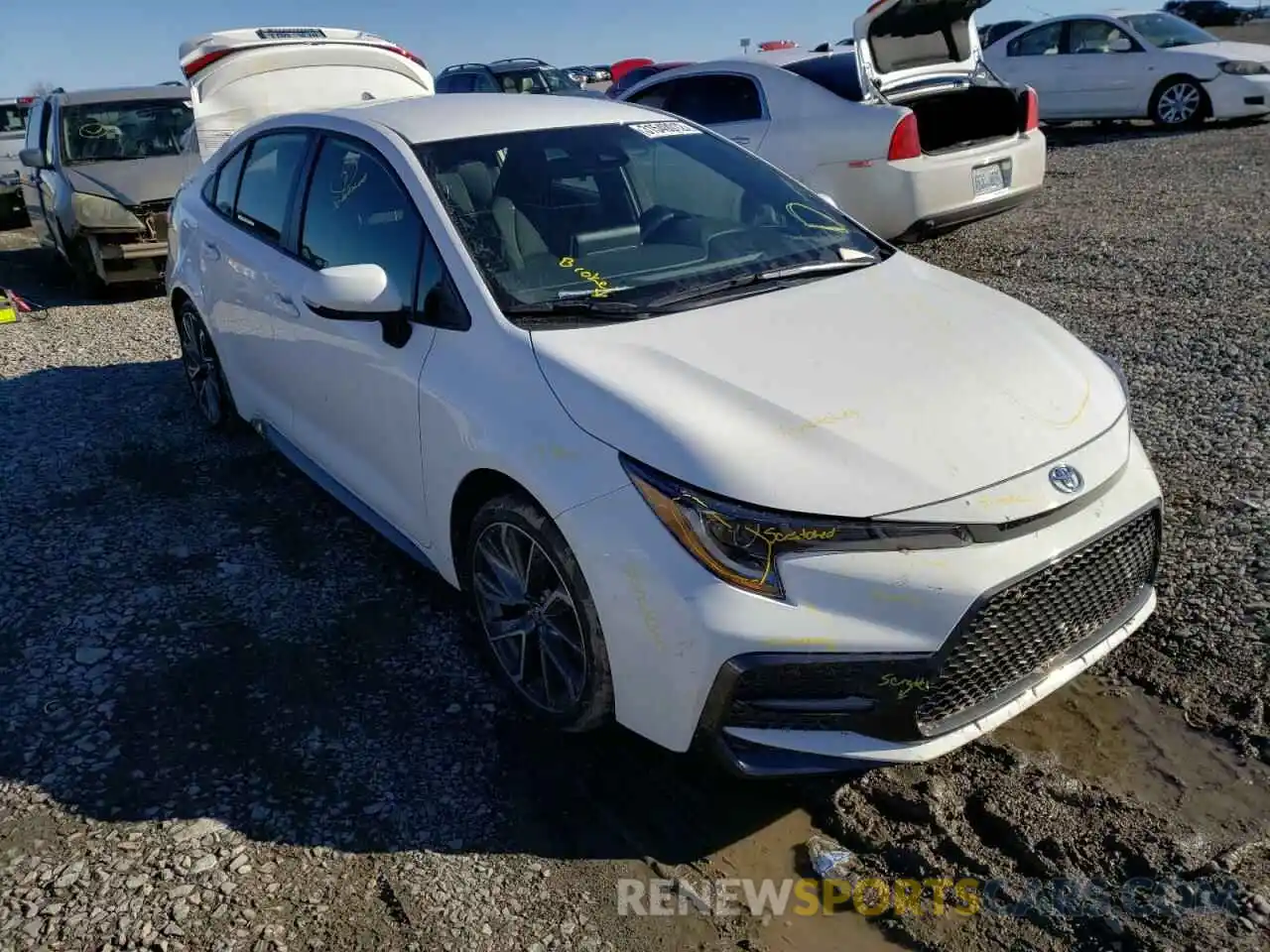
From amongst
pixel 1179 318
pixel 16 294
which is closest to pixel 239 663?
pixel 1179 318

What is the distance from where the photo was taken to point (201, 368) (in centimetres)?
555

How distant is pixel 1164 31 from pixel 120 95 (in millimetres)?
13775

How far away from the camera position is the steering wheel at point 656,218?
11.7 feet

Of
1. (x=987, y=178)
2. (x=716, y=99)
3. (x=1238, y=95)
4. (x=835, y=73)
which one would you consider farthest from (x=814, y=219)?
(x=1238, y=95)

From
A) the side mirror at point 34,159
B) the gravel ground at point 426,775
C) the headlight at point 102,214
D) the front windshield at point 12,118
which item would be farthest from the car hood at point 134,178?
the front windshield at point 12,118

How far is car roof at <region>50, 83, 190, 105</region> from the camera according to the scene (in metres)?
9.93

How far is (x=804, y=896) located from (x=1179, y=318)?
5.23 metres

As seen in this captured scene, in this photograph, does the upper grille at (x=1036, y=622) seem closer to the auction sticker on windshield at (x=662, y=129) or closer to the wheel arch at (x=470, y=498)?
the wheel arch at (x=470, y=498)

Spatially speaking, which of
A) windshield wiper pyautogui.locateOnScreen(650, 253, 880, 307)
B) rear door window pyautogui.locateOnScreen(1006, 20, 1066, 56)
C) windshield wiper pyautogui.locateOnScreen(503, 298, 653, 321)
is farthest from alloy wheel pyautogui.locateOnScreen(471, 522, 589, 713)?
rear door window pyautogui.locateOnScreen(1006, 20, 1066, 56)

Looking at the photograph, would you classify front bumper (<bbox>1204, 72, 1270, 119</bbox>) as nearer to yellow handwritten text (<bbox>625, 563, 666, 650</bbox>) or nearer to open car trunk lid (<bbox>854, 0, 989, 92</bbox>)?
open car trunk lid (<bbox>854, 0, 989, 92</bbox>)

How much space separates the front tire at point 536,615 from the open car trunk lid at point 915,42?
233 inches

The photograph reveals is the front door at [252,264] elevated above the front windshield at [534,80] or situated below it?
below

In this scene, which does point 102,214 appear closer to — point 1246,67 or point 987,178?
point 987,178

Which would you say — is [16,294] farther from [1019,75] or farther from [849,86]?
[1019,75]
